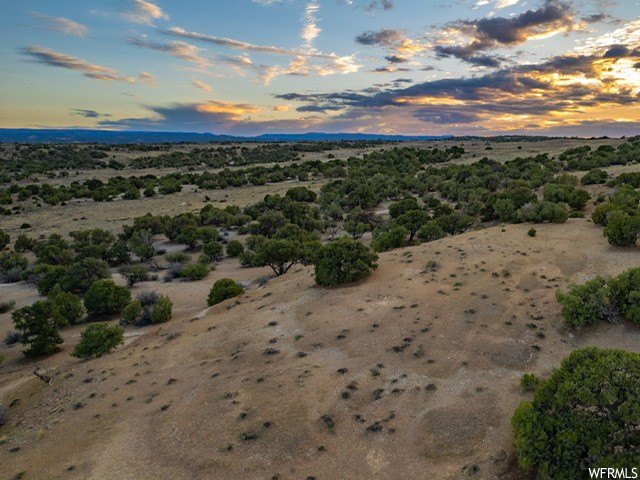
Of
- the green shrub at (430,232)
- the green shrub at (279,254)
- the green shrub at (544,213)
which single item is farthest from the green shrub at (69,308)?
the green shrub at (544,213)

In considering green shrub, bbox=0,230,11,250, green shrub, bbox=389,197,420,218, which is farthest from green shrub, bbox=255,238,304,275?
green shrub, bbox=0,230,11,250

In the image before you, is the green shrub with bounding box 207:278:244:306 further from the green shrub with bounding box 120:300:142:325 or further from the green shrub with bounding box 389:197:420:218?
the green shrub with bounding box 389:197:420:218

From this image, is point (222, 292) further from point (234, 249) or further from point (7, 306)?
point (7, 306)

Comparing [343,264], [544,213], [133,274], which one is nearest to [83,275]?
[133,274]

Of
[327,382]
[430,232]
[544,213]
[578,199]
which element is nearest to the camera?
[327,382]

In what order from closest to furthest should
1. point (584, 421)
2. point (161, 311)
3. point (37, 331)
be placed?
point (584, 421), point (37, 331), point (161, 311)

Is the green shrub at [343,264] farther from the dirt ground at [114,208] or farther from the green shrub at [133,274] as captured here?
the dirt ground at [114,208]
